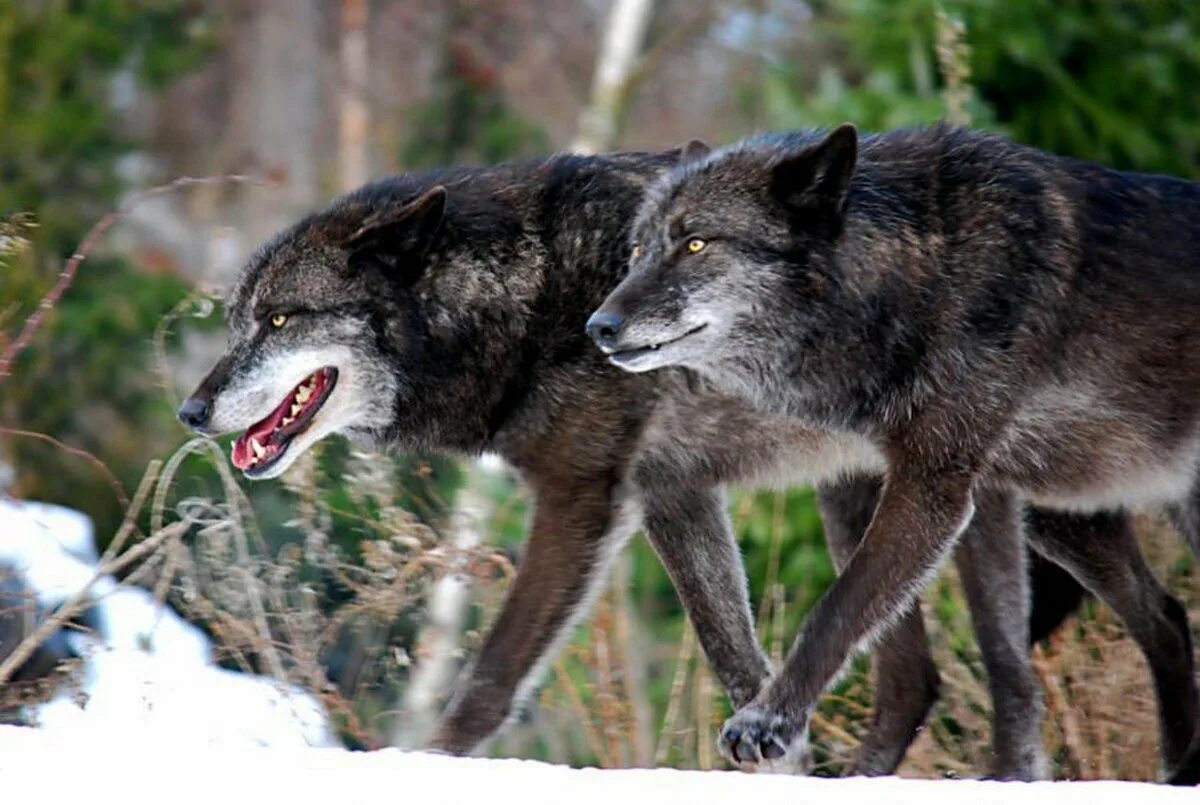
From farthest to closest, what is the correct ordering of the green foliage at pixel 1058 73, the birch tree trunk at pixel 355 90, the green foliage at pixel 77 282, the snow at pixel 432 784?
the birch tree trunk at pixel 355 90
the green foliage at pixel 77 282
the green foliage at pixel 1058 73
the snow at pixel 432 784

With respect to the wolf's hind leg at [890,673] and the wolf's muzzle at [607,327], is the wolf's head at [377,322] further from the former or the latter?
the wolf's hind leg at [890,673]

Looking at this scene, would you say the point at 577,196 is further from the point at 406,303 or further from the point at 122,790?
the point at 122,790

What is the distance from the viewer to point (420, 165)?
13648 mm

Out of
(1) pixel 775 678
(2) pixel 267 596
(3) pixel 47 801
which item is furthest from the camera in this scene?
(2) pixel 267 596

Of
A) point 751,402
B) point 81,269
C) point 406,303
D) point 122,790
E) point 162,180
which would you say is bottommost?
point 162,180

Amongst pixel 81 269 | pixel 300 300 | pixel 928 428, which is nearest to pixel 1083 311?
pixel 928 428

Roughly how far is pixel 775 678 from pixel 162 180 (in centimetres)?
1486

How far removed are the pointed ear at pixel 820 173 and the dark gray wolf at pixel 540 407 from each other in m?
0.50

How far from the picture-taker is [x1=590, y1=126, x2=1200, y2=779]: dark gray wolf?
15.4ft

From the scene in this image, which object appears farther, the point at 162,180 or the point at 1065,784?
the point at 162,180

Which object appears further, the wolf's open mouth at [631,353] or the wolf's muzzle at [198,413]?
the wolf's muzzle at [198,413]

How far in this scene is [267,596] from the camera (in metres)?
6.00

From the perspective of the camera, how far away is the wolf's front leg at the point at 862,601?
4.64 m

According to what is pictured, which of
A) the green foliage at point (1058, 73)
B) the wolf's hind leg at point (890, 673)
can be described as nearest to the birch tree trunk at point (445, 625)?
the wolf's hind leg at point (890, 673)
